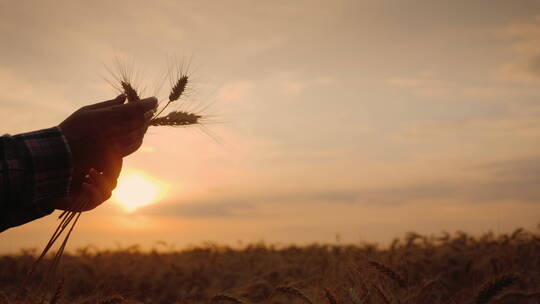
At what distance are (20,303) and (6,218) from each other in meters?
0.60

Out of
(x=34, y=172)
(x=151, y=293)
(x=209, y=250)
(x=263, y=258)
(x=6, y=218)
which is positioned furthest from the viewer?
(x=209, y=250)

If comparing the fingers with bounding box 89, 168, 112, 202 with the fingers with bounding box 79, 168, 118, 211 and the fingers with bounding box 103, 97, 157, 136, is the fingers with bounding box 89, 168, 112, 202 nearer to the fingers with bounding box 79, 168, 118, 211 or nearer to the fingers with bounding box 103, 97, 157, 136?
the fingers with bounding box 79, 168, 118, 211

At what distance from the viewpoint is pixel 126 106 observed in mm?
2516

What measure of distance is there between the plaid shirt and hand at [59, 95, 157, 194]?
0.27 ft

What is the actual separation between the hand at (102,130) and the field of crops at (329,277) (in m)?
0.71

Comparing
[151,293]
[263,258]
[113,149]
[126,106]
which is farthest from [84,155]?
[263,258]

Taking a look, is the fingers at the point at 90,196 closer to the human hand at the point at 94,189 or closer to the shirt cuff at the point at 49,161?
the human hand at the point at 94,189

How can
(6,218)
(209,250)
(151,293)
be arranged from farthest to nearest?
(209,250) → (151,293) → (6,218)

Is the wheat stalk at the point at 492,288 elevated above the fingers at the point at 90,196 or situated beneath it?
situated beneath

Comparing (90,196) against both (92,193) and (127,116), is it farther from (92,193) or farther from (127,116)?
(127,116)

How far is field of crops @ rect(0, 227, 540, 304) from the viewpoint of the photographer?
327 centimetres

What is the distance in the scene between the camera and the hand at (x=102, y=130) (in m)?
2.48

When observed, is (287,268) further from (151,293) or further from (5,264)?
(5,264)

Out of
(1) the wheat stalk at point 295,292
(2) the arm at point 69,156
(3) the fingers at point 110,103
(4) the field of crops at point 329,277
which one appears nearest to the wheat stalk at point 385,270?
(4) the field of crops at point 329,277
